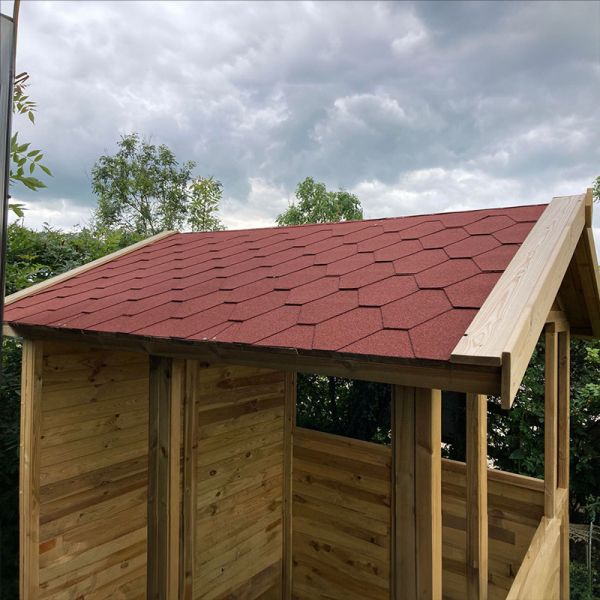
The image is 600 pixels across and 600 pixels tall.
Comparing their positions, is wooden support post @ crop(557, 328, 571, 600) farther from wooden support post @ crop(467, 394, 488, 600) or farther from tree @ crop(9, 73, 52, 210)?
tree @ crop(9, 73, 52, 210)

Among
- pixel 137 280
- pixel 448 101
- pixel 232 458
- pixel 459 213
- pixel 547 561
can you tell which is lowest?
pixel 547 561

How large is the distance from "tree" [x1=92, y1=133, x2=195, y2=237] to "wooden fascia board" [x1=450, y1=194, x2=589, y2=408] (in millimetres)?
14895

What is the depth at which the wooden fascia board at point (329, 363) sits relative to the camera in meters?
1.32

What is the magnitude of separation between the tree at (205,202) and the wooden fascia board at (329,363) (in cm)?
1311

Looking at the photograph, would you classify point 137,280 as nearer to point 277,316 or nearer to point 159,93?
point 277,316

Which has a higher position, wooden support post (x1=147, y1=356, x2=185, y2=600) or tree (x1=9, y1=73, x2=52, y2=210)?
tree (x1=9, y1=73, x2=52, y2=210)

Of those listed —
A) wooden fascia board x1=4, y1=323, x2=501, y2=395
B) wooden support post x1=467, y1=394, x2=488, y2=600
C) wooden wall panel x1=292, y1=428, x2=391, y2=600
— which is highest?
wooden fascia board x1=4, y1=323, x2=501, y2=395

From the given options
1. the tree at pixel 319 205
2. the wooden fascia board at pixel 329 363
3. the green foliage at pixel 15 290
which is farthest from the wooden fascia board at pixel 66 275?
the tree at pixel 319 205

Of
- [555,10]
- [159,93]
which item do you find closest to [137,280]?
[555,10]

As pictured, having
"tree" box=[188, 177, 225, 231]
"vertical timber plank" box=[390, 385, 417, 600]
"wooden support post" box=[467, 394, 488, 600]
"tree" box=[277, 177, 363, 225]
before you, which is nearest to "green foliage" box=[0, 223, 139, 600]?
"vertical timber plank" box=[390, 385, 417, 600]

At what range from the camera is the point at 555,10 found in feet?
8.95

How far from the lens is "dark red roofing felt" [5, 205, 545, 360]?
163cm

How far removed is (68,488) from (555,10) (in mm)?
4388

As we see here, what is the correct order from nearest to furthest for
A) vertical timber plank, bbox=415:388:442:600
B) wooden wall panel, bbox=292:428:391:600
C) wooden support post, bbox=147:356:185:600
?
vertical timber plank, bbox=415:388:442:600, wooden support post, bbox=147:356:185:600, wooden wall panel, bbox=292:428:391:600
